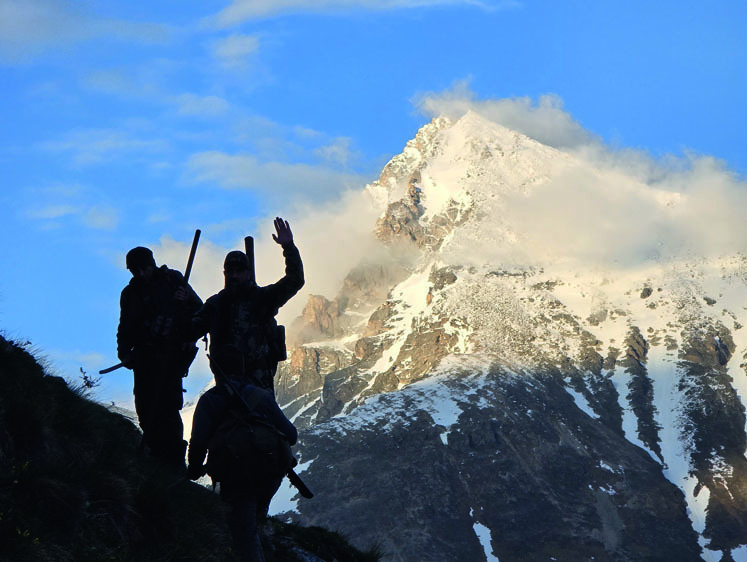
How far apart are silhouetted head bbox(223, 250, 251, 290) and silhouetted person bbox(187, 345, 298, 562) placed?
120cm

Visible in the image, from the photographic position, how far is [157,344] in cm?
1580

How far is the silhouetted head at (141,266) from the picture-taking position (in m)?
16.0

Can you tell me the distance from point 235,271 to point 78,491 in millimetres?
3546

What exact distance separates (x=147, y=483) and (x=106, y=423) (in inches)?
98.5

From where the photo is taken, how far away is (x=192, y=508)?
522 inches

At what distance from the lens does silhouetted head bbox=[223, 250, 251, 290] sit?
13.7m

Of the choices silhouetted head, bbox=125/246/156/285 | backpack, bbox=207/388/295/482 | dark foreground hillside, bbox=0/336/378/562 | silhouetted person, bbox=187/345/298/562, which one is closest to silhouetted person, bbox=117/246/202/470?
silhouetted head, bbox=125/246/156/285

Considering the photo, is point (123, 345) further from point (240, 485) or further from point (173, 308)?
point (240, 485)

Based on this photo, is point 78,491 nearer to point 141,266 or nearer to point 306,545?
point 141,266

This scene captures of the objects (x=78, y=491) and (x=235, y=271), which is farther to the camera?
(x=235, y=271)

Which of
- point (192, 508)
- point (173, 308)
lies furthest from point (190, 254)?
point (192, 508)

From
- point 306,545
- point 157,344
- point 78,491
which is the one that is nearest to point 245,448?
point 78,491

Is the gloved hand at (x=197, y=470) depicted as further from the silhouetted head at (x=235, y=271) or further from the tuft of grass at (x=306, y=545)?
the tuft of grass at (x=306, y=545)

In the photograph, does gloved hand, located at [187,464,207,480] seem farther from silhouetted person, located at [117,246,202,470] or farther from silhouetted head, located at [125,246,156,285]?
silhouetted head, located at [125,246,156,285]
